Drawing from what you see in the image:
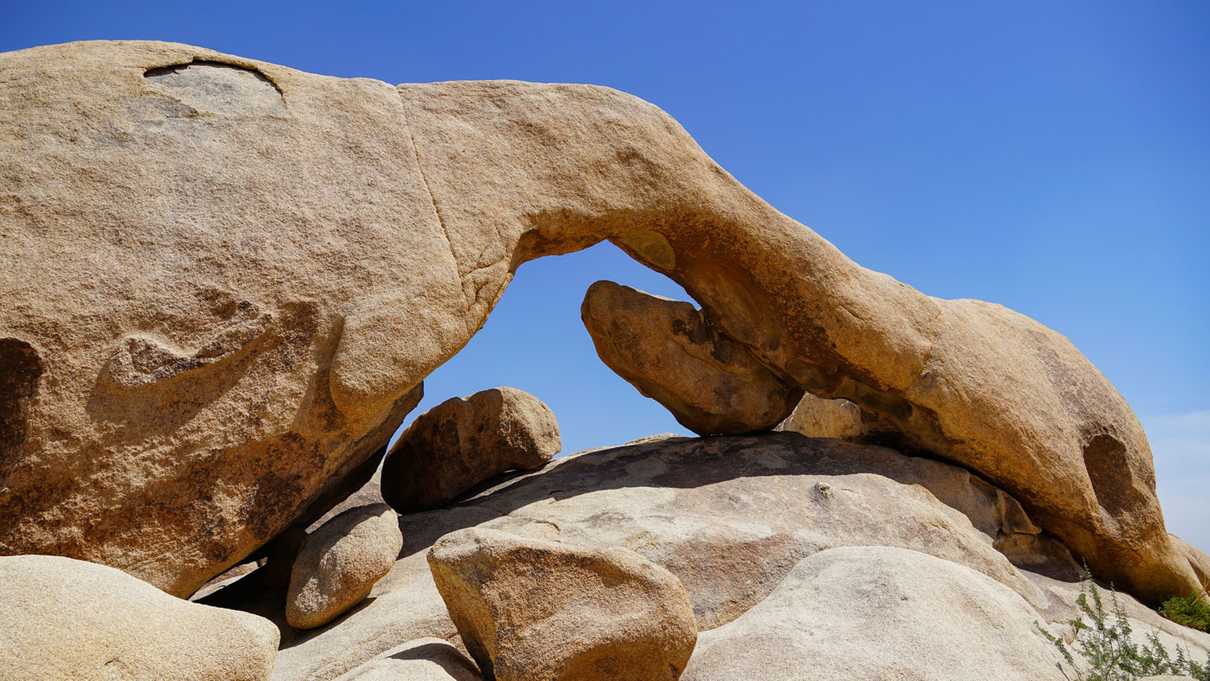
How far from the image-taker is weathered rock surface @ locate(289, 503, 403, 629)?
484cm

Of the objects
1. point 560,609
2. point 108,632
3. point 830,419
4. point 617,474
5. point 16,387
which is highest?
point 830,419

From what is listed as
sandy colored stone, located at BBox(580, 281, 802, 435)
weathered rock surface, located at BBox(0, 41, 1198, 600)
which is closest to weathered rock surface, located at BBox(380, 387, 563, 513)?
sandy colored stone, located at BBox(580, 281, 802, 435)

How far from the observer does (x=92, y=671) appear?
292 cm

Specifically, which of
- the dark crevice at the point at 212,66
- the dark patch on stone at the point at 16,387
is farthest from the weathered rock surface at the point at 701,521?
the dark crevice at the point at 212,66

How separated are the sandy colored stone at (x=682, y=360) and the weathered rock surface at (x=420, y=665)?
11.1 ft

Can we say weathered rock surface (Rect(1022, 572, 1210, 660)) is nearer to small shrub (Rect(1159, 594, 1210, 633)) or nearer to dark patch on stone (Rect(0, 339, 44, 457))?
small shrub (Rect(1159, 594, 1210, 633))

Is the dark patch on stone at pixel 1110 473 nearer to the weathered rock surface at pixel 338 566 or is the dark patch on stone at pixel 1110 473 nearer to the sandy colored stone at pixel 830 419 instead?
the sandy colored stone at pixel 830 419

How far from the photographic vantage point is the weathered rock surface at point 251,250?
441 cm

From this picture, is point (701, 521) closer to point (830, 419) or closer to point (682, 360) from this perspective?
point (682, 360)

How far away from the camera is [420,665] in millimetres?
3750

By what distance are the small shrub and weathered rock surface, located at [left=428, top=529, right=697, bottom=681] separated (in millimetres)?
5525

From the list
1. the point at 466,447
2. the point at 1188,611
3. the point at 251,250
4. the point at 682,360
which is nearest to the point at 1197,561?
the point at 1188,611

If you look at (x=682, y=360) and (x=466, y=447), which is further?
(x=682, y=360)

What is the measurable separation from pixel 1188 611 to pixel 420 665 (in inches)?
266
